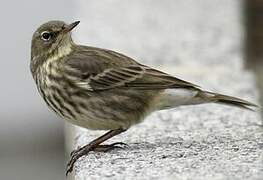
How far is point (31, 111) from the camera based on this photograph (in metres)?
12.6

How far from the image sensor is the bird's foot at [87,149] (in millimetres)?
8406

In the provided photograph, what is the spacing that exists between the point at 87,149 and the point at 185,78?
202 cm

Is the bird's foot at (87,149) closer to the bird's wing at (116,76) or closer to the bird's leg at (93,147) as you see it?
the bird's leg at (93,147)

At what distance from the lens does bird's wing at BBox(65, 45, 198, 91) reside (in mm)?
8766

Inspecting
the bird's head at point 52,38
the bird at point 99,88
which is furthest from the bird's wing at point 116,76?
the bird's head at point 52,38

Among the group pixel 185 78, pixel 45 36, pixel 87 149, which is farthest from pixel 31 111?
pixel 87 149

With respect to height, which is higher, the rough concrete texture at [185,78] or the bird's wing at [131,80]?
the bird's wing at [131,80]

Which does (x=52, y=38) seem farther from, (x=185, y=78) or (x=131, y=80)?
(x=185, y=78)

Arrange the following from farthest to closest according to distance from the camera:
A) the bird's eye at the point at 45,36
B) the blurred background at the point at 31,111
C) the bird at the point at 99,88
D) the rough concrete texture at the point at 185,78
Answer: the blurred background at the point at 31,111 → the bird's eye at the point at 45,36 → the bird at the point at 99,88 → the rough concrete texture at the point at 185,78

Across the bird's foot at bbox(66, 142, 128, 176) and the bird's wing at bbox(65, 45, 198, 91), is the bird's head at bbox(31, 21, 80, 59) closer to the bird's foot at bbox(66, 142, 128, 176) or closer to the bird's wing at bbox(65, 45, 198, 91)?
the bird's wing at bbox(65, 45, 198, 91)

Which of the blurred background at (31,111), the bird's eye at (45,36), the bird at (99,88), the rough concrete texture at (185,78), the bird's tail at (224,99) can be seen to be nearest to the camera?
the rough concrete texture at (185,78)

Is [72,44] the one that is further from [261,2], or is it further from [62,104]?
[261,2]

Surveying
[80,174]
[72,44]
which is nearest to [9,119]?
[72,44]

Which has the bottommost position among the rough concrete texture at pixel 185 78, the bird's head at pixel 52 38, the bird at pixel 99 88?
the rough concrete texture at pixel 185 78
